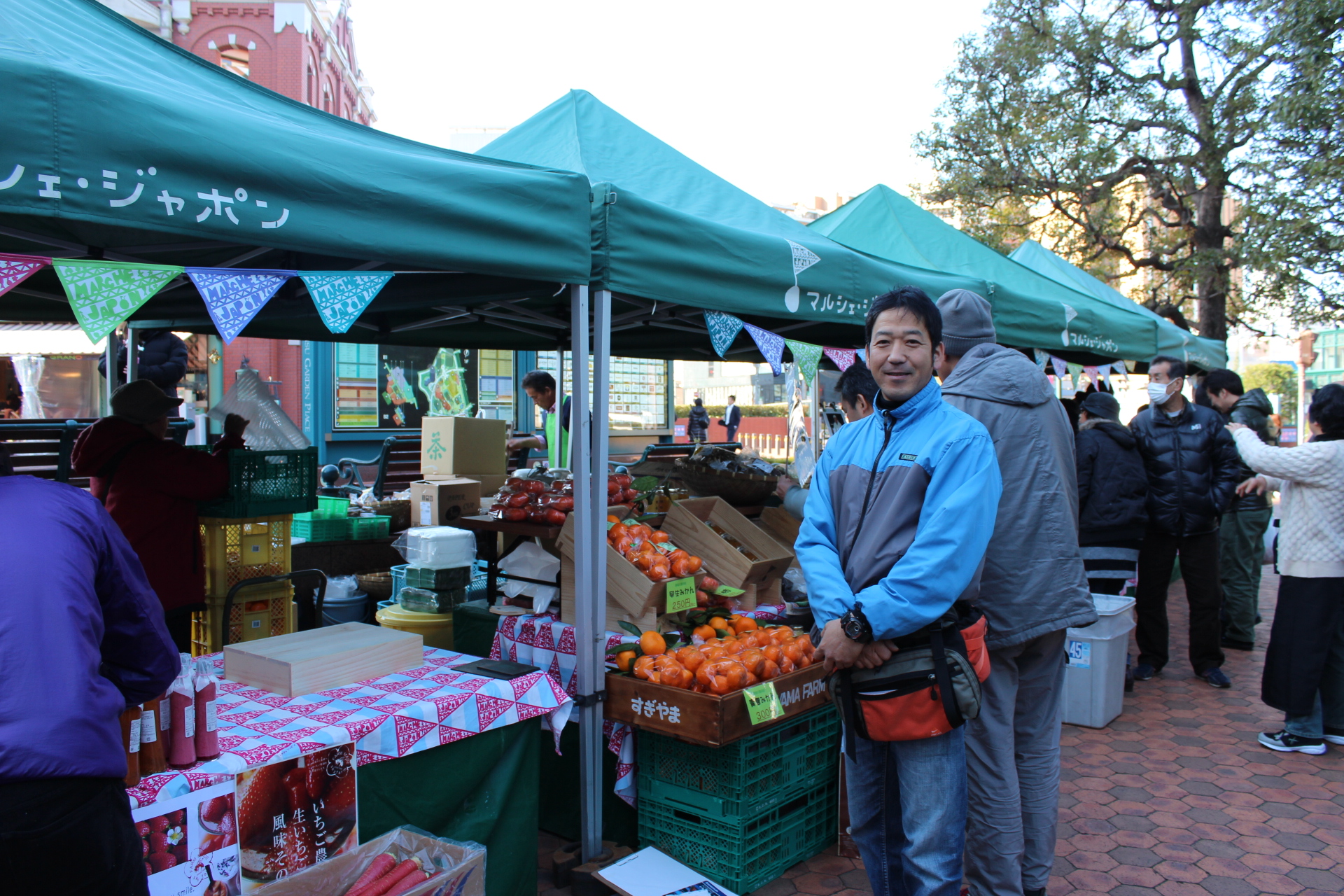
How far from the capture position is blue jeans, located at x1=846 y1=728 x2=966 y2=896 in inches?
86.4

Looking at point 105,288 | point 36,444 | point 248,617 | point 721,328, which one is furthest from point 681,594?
point 36,444

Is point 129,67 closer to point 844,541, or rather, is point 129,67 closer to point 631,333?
point 844,541

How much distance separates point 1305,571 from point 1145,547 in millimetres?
1299

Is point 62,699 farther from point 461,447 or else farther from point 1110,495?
point 461,447

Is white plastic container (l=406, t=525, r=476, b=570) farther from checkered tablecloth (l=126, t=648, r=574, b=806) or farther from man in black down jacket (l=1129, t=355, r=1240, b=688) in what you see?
man in black down jacket (l=1129, t=355, r=1240, b=688)

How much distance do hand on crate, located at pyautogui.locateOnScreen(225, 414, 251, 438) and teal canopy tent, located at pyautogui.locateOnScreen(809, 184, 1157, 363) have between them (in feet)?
12.0

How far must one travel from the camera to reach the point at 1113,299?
31.5 feet

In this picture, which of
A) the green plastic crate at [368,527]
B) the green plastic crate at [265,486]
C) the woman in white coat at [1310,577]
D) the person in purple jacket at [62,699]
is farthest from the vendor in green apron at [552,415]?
the person in purple jacket at [62,699]

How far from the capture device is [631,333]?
642 cm

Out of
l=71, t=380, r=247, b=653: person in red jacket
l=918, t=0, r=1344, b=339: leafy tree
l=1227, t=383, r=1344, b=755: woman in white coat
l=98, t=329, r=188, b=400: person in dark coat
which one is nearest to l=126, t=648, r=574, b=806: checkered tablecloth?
l=71, t=380, r=247, b=653: person in red jacket

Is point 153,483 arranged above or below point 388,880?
above

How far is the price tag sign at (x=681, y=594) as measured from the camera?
3629 millimetres

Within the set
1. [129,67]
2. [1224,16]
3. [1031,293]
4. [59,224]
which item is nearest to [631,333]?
[1031,293]

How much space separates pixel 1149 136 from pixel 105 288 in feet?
50.8
